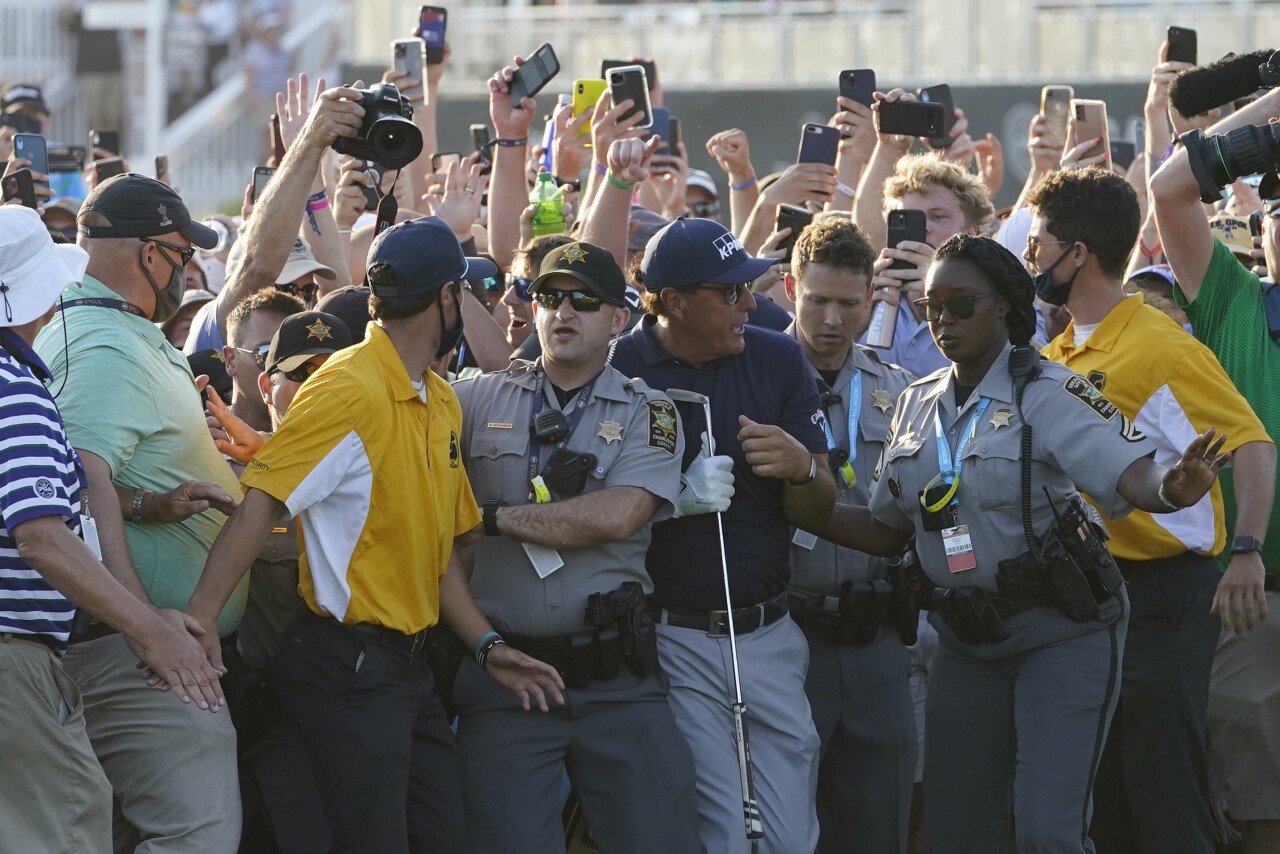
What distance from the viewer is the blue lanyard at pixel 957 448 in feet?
18.1

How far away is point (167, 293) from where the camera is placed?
17.3ft

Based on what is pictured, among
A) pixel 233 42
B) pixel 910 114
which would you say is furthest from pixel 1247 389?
pixel 233 42

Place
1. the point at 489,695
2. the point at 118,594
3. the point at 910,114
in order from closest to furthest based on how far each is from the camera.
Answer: the point at 118,594 < the point at 489,695 < the point at 910,114

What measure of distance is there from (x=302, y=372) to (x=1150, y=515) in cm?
294

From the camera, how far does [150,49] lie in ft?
74.6

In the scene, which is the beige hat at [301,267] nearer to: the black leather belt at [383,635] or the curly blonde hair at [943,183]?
the black leather belt at [383,635]

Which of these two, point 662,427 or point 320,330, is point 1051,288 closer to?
point 662,427

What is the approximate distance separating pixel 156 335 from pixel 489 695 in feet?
4.90

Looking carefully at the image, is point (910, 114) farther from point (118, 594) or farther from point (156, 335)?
point (118, 594)

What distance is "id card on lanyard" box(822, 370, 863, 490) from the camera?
6227mm

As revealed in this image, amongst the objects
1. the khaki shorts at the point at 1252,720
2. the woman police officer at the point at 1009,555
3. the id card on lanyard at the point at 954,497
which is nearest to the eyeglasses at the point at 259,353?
the woman police officer at the point at 1009,555

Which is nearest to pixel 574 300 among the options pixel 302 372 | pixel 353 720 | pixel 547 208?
pixel 302 372

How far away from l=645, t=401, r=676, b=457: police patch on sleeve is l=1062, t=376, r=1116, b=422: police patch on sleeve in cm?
124

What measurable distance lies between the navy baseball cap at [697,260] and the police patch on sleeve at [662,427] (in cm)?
43
